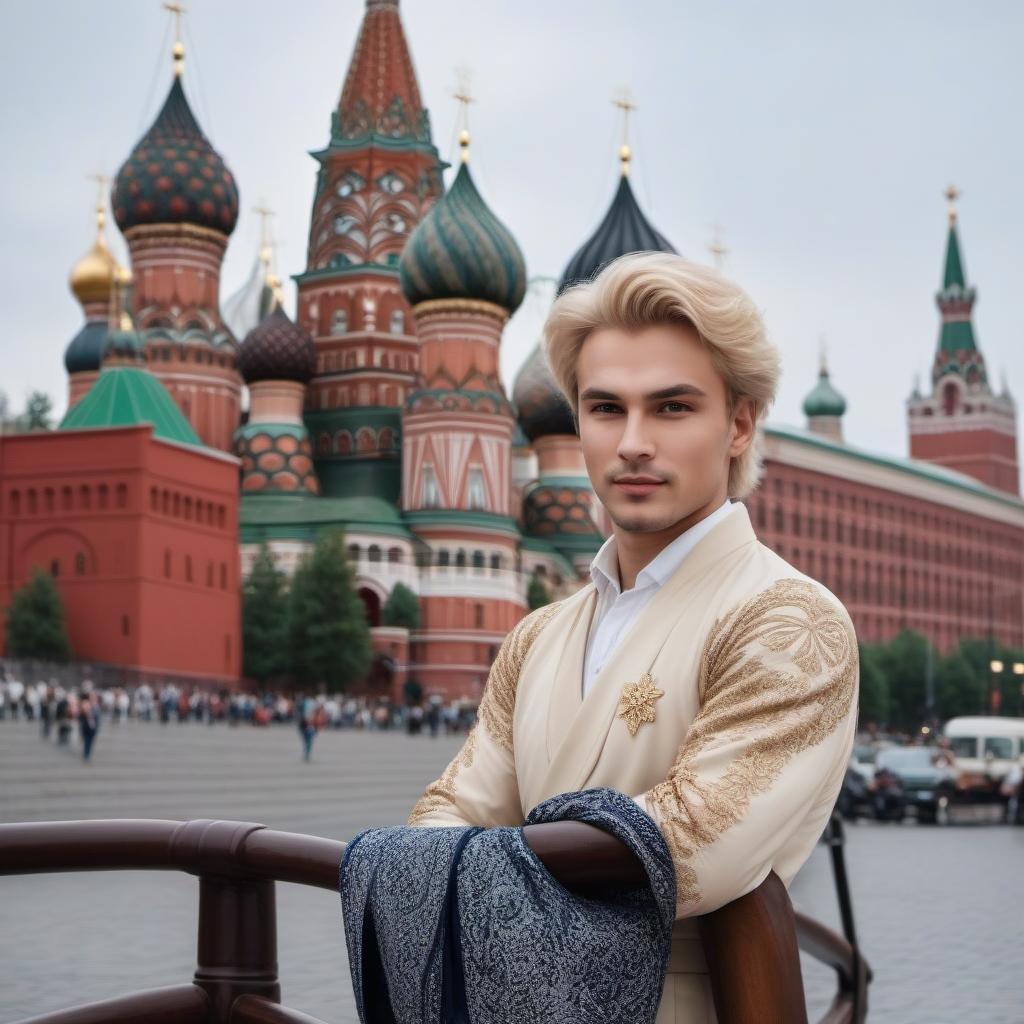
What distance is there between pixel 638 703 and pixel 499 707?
34 centimetres

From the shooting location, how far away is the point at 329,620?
5088cm

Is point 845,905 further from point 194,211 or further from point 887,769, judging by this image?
point 194,211

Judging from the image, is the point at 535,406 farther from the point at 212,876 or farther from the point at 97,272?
the point at 212,876

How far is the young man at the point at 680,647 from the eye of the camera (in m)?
1.78

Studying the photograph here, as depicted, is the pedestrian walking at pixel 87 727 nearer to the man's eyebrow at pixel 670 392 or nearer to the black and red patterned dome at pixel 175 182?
the man's eyebrow at pixel 670 392

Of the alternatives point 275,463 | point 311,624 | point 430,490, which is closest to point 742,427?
point 311,624

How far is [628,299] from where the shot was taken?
6.48 ft

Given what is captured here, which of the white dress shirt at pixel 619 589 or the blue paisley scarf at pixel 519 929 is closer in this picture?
the blue paisley scarf at pixel 519 929

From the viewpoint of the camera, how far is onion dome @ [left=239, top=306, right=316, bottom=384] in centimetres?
6047

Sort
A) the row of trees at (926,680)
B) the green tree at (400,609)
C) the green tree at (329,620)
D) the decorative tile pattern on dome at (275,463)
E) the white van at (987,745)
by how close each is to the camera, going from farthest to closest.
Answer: the row of trees at (926,680) → the decorative tile pattern on dome at (275,463) → the green tree at (400,609) → the green tree at (329,620) → the white van at (987,745)

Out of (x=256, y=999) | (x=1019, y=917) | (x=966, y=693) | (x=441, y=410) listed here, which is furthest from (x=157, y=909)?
(x=966, y=693)

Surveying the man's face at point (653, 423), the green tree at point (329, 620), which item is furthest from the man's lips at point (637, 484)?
the green tree at point (329, 620)

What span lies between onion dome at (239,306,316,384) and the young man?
58859 mm

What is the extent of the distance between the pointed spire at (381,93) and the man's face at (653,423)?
6186 cm
